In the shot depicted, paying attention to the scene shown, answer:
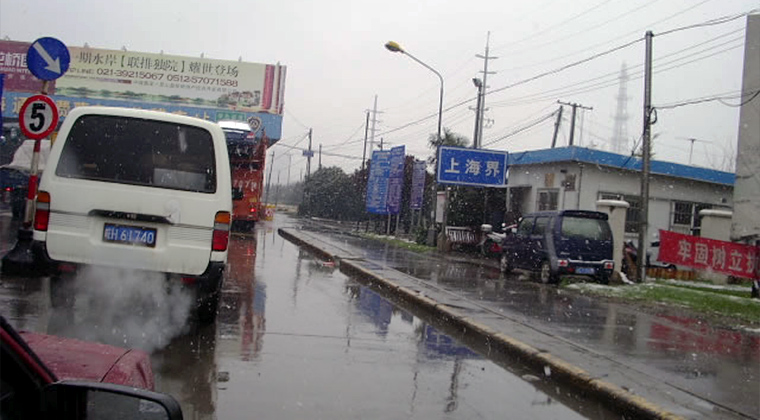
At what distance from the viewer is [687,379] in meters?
5.76

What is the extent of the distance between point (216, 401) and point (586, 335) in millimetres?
5074

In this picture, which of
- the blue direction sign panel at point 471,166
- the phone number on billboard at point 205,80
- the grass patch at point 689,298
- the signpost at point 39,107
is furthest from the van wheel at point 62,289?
the phone number on billboard at point 205,80

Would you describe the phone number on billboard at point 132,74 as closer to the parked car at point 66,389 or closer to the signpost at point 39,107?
the signpost at point 39,107

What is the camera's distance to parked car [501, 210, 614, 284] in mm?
13609

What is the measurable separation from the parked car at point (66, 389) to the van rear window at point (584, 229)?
41.3 ft

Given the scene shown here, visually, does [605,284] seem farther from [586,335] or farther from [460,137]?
[460,137]

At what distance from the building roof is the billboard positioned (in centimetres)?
1931

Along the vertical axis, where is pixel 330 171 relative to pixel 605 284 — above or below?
above

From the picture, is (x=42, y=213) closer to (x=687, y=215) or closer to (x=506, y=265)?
(x=506, y=265)

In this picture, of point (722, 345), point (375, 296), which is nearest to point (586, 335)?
point (722, 345)

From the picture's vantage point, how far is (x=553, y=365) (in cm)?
585

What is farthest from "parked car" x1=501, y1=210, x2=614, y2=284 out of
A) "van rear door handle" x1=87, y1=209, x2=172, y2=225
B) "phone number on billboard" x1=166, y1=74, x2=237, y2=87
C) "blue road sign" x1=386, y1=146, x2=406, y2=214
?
"phone number on billboard" x1=166, y1=74, x2=237, y2=87

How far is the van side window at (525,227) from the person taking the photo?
15383 mm

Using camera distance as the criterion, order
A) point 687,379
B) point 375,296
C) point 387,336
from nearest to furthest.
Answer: point 687,379 < point 387,336 < point 375,296
